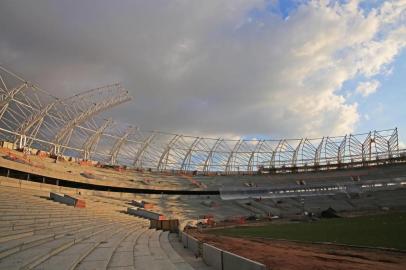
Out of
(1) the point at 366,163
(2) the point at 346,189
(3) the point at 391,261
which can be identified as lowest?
(3) the point at 391,261

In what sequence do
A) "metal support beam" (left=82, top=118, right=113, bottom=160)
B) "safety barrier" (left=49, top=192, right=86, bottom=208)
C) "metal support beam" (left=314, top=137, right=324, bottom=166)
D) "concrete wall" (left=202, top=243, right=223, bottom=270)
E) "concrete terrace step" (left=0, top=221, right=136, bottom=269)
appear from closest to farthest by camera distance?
1. "concrete terrace step" (left=0, top=221, right=136, bottom=269)
2. "concrete wall" (left=202, top=243, right=223, bottom=270)
3. "safety barrier" (left=49, top=192, right=86, bottom=208)
4. "metal support beam" (left=82, top=118, right=113, bottom=160)
5. "metal support beam" (left=314, top=137, right=324, bottom=166)

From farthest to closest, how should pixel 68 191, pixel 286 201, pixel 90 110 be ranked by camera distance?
1. pixel 286 201
2. pixel 90 110
3. pixel 68 191

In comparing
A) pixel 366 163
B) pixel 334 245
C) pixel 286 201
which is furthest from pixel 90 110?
pixel 366 163

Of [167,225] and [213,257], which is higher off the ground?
[167,225]

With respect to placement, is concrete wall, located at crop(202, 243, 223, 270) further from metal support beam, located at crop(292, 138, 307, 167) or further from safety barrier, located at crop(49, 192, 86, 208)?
metal support beam, located at crop(292, 138, 307, 167)

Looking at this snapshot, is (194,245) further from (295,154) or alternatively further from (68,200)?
(295,154)

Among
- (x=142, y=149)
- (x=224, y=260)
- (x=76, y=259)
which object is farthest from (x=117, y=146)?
(x=224, y=260)

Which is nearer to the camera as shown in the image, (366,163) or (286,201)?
(286,201)

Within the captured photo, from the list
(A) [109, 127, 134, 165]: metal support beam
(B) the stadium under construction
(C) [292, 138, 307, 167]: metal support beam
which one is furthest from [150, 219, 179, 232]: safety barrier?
(C) [292, 138, 307, 167]: metal support beam

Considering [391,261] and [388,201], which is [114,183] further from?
[391,261]

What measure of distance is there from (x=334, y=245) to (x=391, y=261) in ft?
22.1

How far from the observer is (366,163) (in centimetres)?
8069

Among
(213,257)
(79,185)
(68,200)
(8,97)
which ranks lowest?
(213,257)

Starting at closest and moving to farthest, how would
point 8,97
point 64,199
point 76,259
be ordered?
1. point 76,259
2. point 64,199
3. point 8,97
